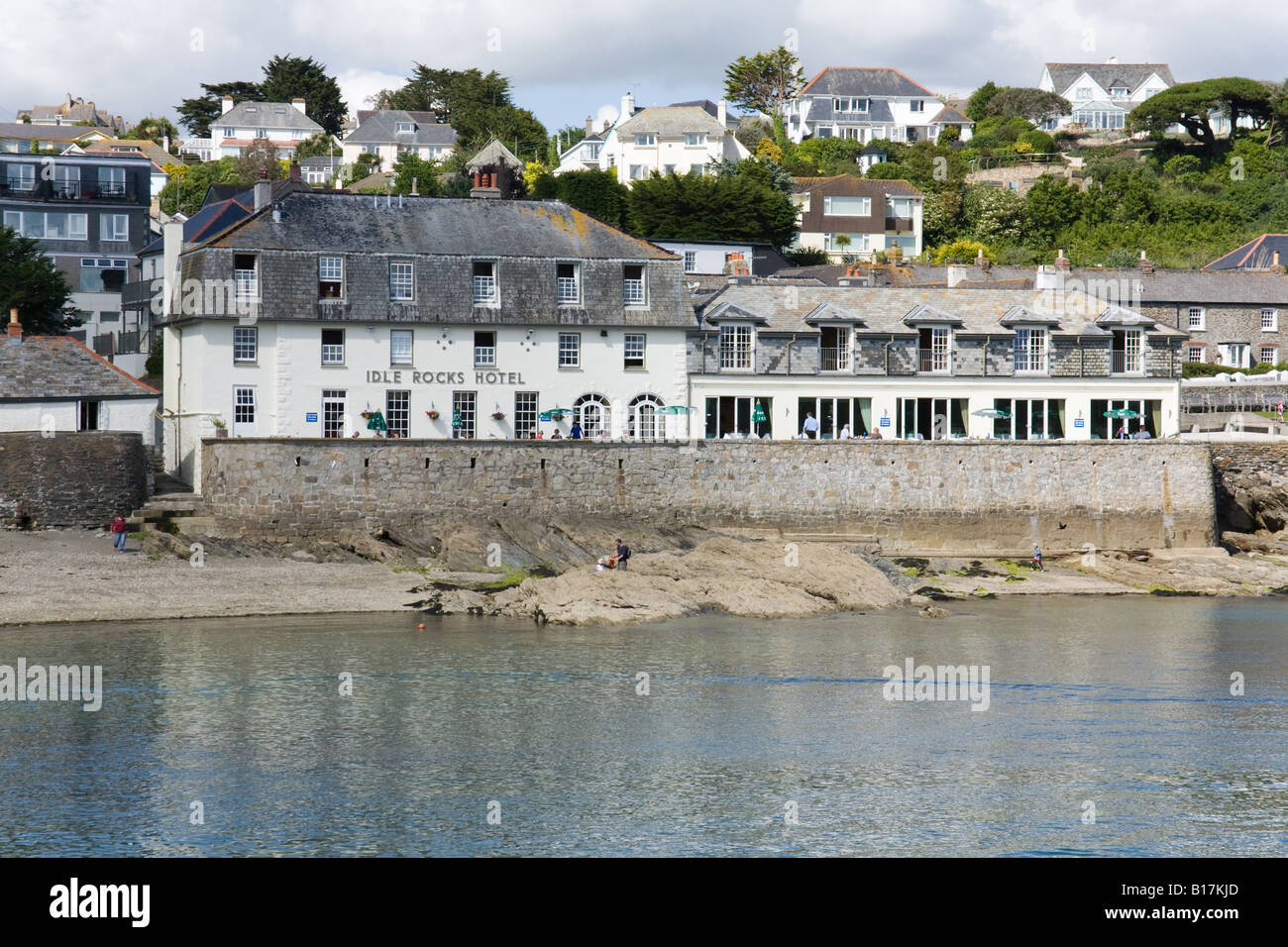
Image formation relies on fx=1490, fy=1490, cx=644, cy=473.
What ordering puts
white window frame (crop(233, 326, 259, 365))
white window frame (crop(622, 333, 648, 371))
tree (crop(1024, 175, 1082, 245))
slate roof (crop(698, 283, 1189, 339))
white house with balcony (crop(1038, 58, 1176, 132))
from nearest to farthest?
1. white window frame (crop(233, 326, 259, 365))
2. white window frame (crop(622, 333, 648, 371))
3. slate roof (crop(698, 283, 1189, 339))
4. tree (crop(1024, 175, 1082, 245))
5. white house with balcony (crop(1038, 58, 1176, 132))

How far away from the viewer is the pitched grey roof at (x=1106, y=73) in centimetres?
14712

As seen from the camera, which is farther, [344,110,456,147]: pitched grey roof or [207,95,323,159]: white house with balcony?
[207,95,323,159]: white house with balcony

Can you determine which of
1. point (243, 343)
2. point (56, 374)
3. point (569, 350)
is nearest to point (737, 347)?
point (569, 350)

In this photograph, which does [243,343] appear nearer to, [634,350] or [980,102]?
[634,350]

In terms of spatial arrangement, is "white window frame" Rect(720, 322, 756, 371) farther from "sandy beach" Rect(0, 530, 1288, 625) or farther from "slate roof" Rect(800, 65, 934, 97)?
"slate roof" Rect(800, 65, 934, 97)

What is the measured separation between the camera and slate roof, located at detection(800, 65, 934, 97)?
134 meters

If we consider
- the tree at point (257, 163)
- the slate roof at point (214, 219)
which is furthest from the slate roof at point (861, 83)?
the slate roof at point (214, 219)

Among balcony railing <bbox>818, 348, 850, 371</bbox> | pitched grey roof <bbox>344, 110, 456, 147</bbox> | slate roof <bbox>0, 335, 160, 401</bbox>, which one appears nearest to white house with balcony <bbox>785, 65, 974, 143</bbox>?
pitched grey roof <bbox>344, 110, 456, 147</bbox>

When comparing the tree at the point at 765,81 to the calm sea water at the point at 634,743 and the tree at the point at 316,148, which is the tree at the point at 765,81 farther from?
the calm sea water at the point at 634,743

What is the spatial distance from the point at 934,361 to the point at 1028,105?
8558 centimetres

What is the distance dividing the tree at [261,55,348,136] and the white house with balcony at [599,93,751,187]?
4094cm

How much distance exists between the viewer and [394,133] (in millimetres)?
125750

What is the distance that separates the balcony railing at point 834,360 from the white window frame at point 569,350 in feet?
30.1
